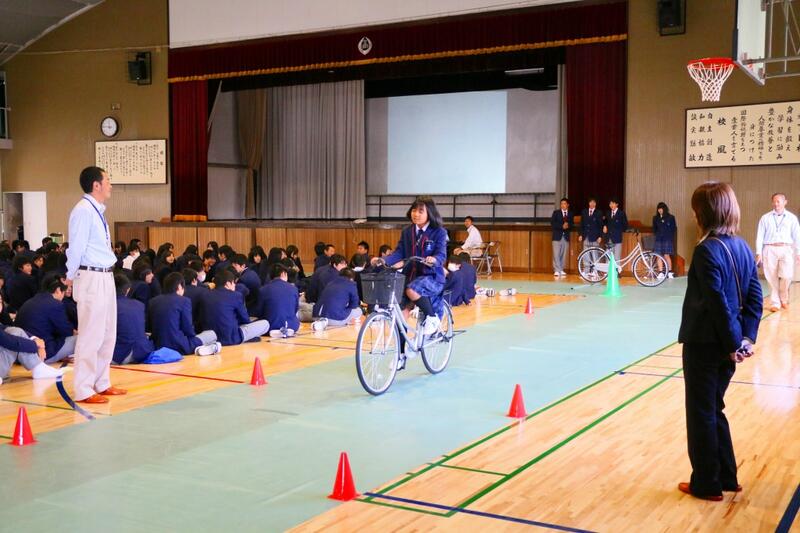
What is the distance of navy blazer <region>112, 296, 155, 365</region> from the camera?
8516 mm

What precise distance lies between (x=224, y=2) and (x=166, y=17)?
2.13 m

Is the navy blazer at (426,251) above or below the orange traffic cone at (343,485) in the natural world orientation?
above

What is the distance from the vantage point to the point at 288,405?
6.79 metres

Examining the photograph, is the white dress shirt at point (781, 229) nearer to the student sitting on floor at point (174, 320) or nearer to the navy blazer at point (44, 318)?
the student sitting on floor at point (174, 320)

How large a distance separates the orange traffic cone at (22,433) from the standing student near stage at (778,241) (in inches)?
382

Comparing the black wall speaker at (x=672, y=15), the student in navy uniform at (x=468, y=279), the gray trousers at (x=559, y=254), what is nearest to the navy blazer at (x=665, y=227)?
the gray trousers at (x=559, y=254)

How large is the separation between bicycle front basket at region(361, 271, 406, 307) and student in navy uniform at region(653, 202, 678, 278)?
39.5ft

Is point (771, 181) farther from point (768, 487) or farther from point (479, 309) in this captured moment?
point (768, 487)

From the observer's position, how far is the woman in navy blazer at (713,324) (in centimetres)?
440

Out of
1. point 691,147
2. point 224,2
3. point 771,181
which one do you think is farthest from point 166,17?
point 771,181

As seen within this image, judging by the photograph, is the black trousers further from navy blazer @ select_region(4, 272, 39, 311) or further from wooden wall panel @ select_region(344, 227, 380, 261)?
wooden wall panel @ select_region(344, 227, 380, 261)

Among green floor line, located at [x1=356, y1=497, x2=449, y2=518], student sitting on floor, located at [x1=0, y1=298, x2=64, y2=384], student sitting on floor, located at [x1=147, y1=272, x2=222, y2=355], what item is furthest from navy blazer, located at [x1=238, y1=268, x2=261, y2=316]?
green floor line, located at [x1=356, y1=497, x2=449, y2=518]

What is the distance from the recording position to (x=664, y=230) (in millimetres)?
17703

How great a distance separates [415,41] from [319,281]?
9.72 m
